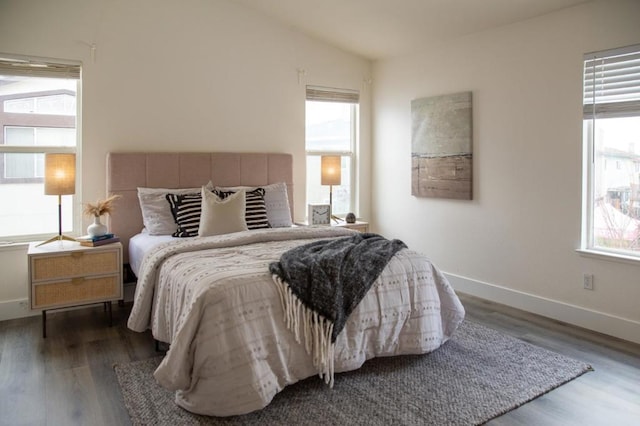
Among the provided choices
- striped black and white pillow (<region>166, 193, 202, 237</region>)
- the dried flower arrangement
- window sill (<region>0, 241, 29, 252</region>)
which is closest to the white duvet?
striped black and white pillow (<region>166, 193, 202, 237</region>)

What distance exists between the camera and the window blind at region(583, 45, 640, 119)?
3357 mm

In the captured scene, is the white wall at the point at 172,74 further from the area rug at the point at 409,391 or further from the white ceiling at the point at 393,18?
the area rug at the point at 409,391

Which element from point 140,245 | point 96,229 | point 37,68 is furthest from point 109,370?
point 37,68

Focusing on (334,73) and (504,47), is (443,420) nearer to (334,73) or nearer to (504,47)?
(504,47)

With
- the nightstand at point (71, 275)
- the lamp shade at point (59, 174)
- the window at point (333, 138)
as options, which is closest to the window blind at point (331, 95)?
the window at point (333, 138)

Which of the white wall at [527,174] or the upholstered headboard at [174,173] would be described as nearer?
the white wall at [527,174]

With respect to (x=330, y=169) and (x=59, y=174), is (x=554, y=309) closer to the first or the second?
(x=330, y=169)

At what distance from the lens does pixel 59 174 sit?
3701 millimetres

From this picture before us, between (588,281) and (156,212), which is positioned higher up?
(156,212)

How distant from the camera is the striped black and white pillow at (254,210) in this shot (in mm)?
4133

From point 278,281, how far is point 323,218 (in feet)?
7.98

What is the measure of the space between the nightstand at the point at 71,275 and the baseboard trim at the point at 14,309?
0.47m

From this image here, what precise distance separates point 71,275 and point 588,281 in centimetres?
383

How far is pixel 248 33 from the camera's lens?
481cm
